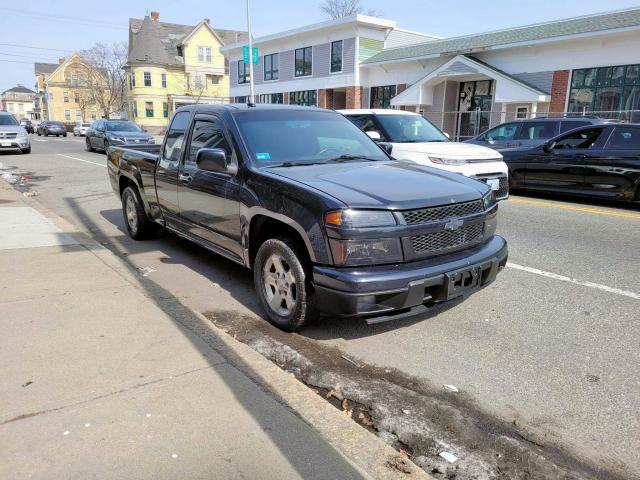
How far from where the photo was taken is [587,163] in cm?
1017

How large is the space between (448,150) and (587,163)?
10.4ft

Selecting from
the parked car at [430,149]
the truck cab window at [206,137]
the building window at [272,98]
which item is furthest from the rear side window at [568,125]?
the building window at [272,98]

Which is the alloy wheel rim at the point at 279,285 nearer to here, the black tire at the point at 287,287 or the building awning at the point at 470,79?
the black tire at the point at 287,287

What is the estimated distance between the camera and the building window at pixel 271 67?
38.8m

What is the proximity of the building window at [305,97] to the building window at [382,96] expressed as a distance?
4.82 metres

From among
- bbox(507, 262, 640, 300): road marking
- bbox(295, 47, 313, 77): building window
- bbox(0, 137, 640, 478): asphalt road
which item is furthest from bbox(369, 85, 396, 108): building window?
bbox(507, 262, 640, 300): road marking

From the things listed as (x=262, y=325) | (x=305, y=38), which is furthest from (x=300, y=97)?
(x=262, y=325)

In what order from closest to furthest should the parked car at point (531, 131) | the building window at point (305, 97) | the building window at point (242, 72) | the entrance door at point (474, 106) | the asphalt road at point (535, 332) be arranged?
the asphalt road at point (535, 332)
the parked car at point (531, 131)
the entrance door at point (474, 106)
the building window at point (305, 97)
the building window at point (242, 72)

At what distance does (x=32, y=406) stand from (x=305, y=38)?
3546cm

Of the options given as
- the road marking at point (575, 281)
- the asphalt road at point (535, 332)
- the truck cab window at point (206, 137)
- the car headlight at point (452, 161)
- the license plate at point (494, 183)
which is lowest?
the asphalt road at point (535, 332)

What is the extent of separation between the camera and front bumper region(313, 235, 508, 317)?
11.4 feet

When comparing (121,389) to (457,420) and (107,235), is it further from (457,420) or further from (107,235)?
(107,235)

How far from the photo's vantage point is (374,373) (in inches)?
142

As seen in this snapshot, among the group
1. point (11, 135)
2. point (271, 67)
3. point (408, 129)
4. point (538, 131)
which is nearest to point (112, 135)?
point (11, 135)
